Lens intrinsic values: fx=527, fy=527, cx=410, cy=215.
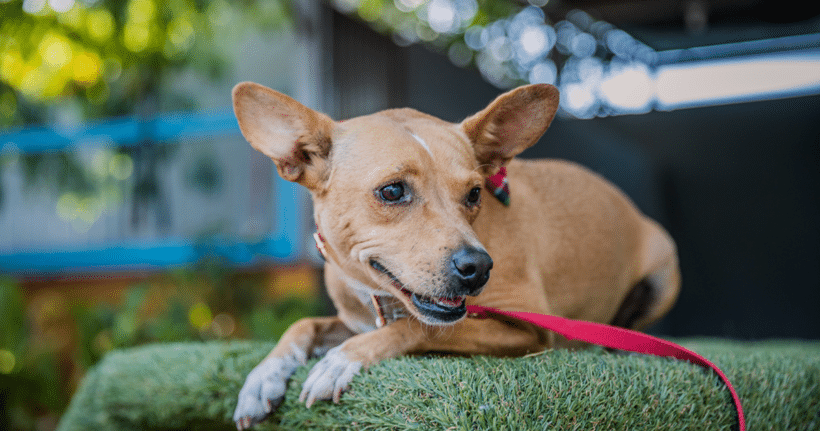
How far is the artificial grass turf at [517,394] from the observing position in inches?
54.2

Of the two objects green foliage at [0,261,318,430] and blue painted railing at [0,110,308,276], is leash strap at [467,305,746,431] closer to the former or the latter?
green foliage at [0,261,318,430]

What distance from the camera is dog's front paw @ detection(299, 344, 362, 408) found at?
1.51 metres

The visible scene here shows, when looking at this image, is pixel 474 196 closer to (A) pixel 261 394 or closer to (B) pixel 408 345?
(B) pixel 408 345

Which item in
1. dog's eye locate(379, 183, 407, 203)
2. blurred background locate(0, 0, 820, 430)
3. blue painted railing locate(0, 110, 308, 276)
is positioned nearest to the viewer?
dog's eye locate(379, 183, 407, 203)

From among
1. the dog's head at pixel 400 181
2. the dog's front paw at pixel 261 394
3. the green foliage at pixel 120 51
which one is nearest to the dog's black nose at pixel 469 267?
the dog's head at pixel 400 181

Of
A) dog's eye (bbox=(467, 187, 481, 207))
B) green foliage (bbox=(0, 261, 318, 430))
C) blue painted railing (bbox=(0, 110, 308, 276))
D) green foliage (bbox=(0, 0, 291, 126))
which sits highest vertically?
green foliage (bbox=(0, 0, 291, 126))

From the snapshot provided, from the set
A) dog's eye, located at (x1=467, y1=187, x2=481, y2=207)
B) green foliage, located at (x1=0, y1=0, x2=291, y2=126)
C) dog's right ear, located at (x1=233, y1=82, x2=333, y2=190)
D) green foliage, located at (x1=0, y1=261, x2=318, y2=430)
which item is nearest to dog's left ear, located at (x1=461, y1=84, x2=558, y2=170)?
dog's eye, located at (x1=467, y1=187, x2=481, y2=207)

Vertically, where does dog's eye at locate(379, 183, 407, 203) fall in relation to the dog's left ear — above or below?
below

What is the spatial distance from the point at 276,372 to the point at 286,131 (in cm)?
79

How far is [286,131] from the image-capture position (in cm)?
174

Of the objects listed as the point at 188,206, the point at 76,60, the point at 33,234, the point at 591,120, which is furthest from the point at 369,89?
the point at 33,234

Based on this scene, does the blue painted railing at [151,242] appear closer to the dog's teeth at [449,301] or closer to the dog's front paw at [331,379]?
the dog's front paw at [331,379]

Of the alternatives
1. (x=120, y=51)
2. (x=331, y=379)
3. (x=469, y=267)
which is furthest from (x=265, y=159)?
(x=469, y=267)

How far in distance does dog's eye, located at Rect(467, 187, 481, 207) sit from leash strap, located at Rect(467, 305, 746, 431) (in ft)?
1.13
